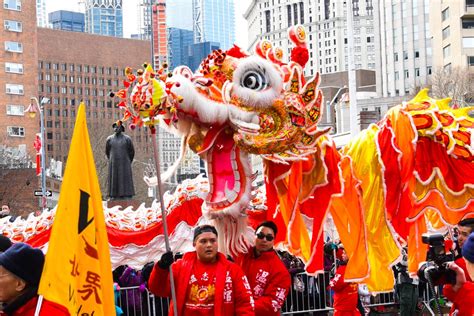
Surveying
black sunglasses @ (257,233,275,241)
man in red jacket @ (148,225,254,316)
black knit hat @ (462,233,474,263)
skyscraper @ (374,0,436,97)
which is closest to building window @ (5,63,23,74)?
skyscraper @ (374,0,436,97)

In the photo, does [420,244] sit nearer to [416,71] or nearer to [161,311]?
[161,311]

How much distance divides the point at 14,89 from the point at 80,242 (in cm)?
6822

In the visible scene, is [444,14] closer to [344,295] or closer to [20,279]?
[344,295]

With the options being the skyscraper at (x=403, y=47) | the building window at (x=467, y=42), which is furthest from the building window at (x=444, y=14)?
the skyscraper at (x=403, y=47)

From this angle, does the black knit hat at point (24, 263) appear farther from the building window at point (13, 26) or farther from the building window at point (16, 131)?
the building window at point (13, 26)

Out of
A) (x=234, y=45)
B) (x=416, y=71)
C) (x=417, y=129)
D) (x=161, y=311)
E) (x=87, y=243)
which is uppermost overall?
(x=416, y=71)

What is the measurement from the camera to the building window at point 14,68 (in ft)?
232

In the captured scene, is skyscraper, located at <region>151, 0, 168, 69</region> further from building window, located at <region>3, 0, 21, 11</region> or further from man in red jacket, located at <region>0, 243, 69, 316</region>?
man in red jacket, located at <region>0, 243, 69, 316</region>

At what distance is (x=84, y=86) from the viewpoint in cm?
10750

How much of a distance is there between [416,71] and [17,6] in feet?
126

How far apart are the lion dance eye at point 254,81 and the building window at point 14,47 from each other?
211ft

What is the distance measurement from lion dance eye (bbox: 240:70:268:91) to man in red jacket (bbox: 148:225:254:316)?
8.40ft

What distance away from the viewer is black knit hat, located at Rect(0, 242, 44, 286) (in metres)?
5.10

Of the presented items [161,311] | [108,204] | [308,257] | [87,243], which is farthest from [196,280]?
[108,204]
